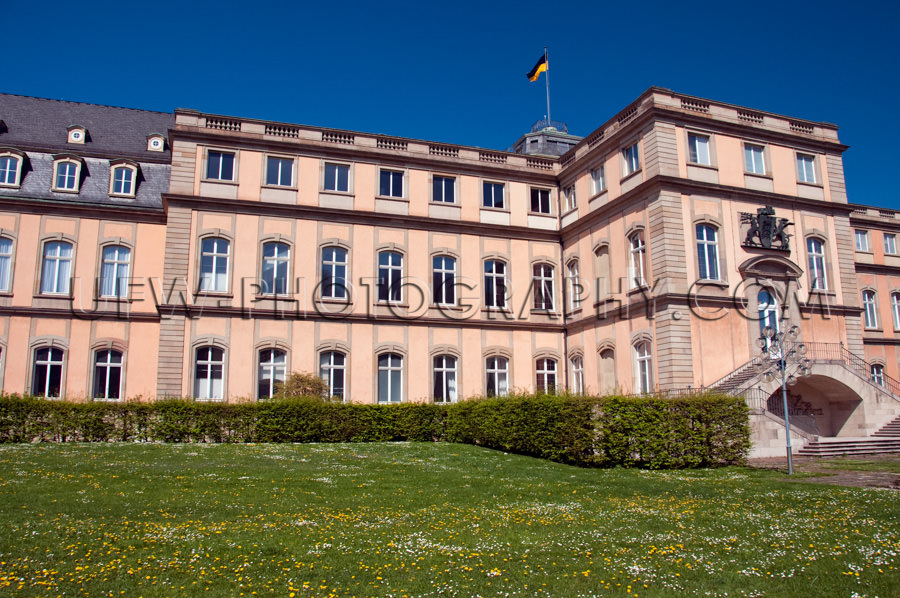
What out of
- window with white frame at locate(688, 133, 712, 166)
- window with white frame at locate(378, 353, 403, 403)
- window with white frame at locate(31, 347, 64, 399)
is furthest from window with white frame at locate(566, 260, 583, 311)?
window with white frame at locate(31, 347, 64, 399)

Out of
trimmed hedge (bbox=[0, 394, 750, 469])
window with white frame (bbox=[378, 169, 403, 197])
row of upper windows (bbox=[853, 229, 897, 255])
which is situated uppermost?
window with white frame (bbox=[378, 169, 403, 197])

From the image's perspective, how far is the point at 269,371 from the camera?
25.2 meters

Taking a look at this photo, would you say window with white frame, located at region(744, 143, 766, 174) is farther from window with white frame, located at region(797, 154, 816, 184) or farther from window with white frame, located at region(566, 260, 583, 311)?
window with white frame, located at region(566, 260, 583, 311)

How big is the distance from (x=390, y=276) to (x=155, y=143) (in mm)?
12172

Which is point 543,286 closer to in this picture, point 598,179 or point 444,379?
point 598,179

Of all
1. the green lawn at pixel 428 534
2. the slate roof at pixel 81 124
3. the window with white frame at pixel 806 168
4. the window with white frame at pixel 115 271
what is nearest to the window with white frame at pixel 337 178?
the slate roof at pixel 81 124

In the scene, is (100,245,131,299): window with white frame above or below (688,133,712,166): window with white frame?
below

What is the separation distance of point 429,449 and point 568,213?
45.4 feet

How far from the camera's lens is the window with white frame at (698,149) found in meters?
25.0

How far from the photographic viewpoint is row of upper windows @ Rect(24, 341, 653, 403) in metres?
24.6

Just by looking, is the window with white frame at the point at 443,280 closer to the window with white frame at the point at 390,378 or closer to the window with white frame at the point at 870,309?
the window with white frame at the point at 390,378

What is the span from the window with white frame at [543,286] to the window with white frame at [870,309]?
1865 cm

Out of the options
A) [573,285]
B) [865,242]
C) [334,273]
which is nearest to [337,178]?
[334,273]

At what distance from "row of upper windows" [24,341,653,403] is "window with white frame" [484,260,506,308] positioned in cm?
236
